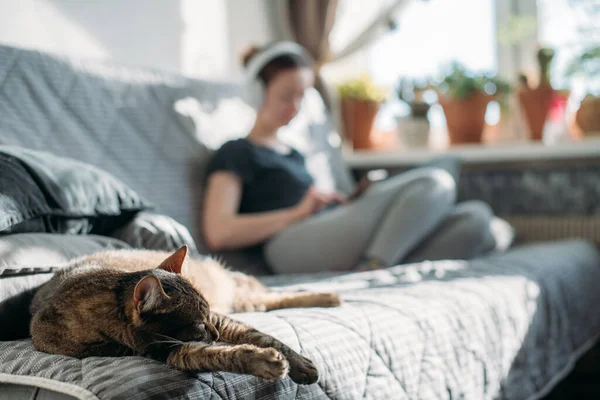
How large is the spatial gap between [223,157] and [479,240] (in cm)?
82

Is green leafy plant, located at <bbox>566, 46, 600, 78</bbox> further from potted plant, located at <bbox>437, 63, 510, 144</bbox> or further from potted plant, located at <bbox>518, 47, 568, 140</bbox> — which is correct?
potted plant, located at <bbox>437, 63, 510, 144</bbox>

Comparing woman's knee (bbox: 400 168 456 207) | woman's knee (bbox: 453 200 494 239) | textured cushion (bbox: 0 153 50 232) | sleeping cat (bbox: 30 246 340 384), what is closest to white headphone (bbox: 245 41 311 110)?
woman's knee (bbox: 400 168 456 207)

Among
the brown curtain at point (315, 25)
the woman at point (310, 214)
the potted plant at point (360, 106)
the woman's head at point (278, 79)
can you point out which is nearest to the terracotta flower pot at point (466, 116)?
the potted plant at point (360, 106)

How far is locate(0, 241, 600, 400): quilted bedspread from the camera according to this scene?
0.87 meters

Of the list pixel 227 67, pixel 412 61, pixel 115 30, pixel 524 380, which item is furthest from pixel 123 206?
pixel 412 61

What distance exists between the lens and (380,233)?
6.61 feet

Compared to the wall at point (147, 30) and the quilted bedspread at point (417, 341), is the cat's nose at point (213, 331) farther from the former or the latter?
the wall at point (147, 30)

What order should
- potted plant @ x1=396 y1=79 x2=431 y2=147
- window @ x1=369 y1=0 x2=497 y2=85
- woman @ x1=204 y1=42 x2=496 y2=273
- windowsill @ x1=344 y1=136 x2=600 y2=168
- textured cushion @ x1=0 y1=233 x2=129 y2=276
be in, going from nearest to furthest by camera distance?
textured cushion @ x1=0 y1=233 x2=129 y2=276
woman @ x1=204 y1=42 x2=496 y2=273
windowsill @ x1=344 y1=136 x2=600 y2=168
potted plant @ x1=396 y1=79 x2=431 y2=147
window @ x1=369 y1=0 x2=497 y2=85

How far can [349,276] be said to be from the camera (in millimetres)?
1780

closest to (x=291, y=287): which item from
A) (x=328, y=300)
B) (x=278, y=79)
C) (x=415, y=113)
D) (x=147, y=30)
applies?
(x=328, y=300)

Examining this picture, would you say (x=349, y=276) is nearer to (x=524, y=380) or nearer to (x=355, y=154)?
(x=524, y=380)

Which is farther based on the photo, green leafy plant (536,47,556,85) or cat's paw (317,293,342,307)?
green leafy plant (536,47,556,85)

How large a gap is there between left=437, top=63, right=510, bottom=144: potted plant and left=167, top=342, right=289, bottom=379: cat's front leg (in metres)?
2.28

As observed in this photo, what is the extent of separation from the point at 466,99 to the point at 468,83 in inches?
3.5
